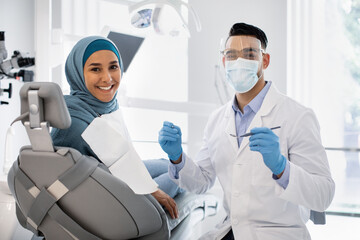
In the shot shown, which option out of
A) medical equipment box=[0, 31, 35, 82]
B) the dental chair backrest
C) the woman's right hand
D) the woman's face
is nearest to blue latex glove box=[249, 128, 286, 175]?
the dental chair backrest

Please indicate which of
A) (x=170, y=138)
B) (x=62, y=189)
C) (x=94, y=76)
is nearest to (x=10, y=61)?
(x=94, y=76)

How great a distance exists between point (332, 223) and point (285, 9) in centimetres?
171

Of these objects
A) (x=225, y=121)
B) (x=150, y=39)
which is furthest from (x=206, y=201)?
(x=150, y=39)

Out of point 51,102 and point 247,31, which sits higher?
point 247,31

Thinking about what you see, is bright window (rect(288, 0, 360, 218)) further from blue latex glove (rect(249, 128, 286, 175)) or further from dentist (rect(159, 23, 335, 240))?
blue latex glove (rect(249, 128, 286, 175))

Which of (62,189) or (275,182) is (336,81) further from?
(62,189)

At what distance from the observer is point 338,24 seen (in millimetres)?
3430

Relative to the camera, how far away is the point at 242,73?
5.09 feet

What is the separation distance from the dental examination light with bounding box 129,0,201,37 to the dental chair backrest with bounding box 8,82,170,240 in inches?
55.1

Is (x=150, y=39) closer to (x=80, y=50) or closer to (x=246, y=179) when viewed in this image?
(x=80, y=50)

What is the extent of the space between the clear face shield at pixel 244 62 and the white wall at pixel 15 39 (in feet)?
6.33

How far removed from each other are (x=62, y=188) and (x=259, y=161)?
746mm

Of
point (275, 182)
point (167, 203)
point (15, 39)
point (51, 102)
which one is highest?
point (15, 39)

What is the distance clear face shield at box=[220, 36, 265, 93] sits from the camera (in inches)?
61.0
